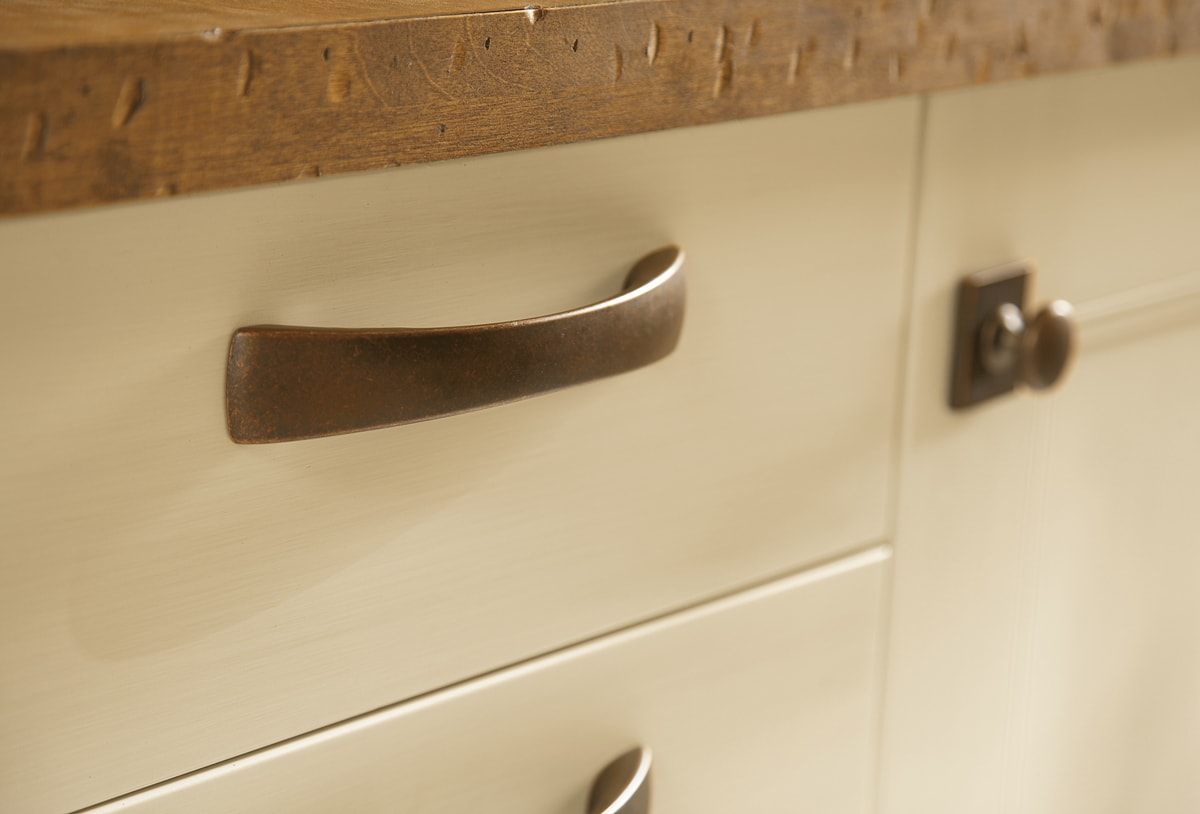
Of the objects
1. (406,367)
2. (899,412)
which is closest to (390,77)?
(406,367)

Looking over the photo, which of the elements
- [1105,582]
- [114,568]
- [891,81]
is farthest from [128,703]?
[1105,582]

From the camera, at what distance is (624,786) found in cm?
37

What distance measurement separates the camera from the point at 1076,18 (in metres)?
0.38

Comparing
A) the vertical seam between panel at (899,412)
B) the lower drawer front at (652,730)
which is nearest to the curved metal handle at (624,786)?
the lower drawer front at (652,730)

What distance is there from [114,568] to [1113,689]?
0.47m

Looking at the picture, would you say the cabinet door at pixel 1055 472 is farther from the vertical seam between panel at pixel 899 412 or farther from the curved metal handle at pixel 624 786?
the curved metal handle at pixel 624 786

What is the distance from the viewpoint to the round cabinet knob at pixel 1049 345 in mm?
421

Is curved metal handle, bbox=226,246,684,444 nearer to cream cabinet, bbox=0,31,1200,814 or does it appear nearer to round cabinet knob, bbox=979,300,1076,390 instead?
cream cabinet, bbox=0,31,1200,814

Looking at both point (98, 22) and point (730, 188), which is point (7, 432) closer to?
point (98, 22)

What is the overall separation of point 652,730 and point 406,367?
0.59 ft

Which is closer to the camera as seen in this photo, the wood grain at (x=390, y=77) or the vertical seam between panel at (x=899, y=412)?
the wood grain at (x=390, y=77)

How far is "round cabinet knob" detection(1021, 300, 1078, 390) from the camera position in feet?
1.38

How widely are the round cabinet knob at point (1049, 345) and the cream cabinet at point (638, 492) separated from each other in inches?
0.9

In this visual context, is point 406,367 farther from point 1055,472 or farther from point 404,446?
point 1055,472
